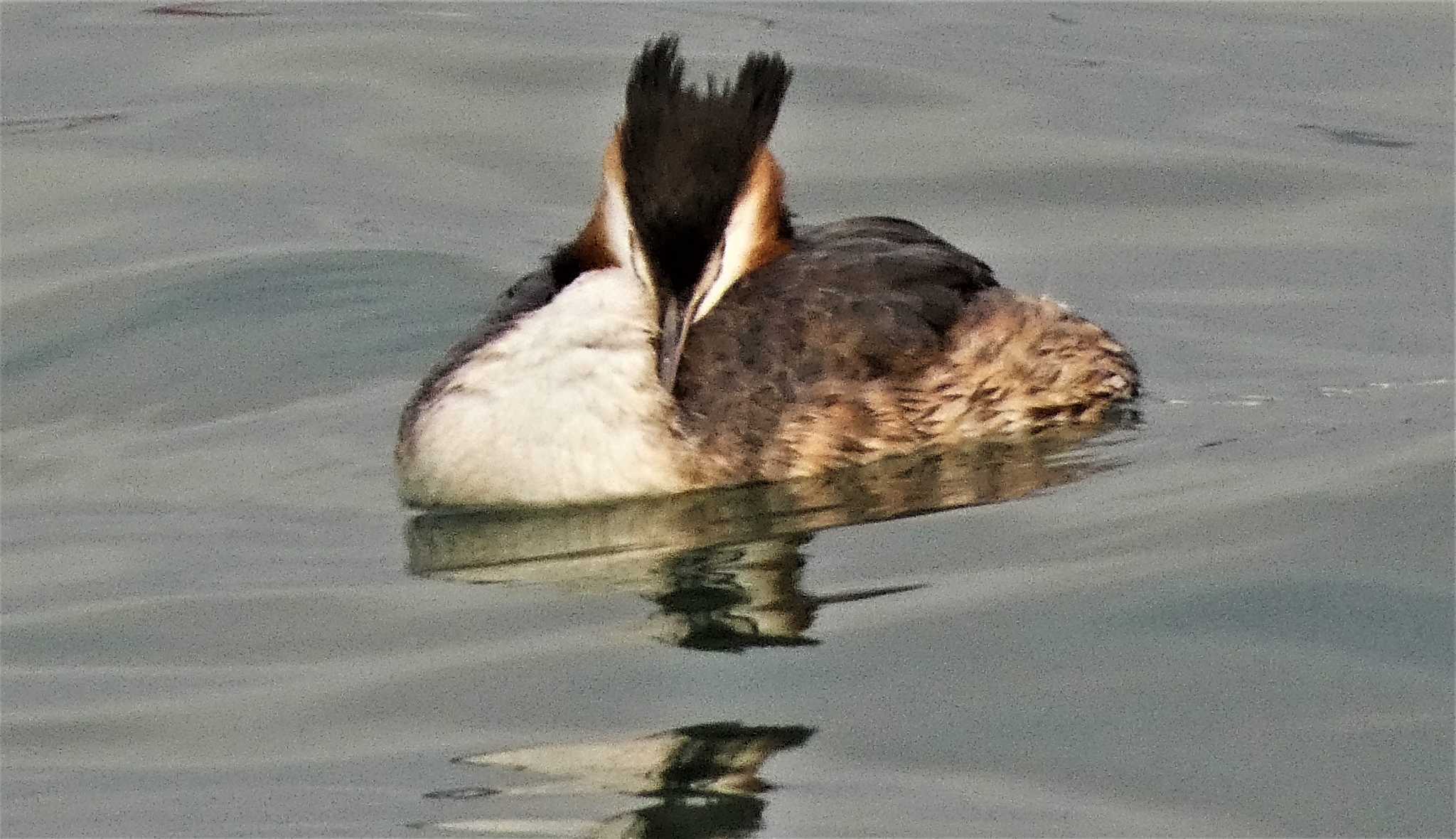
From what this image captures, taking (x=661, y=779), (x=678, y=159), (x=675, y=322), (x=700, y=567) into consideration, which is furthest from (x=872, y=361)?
(x=661, y=779)

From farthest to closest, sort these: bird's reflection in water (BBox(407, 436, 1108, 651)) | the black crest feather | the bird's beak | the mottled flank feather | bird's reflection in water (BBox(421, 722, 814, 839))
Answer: the mottled flank feather → the bird's beak → the black crest feather → bird's reflection in water (BBox(407, 436, 1108, 651)) → bird's reflection in water (BBox(421, 722, 814, 839))

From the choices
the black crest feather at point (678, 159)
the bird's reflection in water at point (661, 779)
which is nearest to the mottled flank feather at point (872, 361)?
the black crest feather at point (678, 159)

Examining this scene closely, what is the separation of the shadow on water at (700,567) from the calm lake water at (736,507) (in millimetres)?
18

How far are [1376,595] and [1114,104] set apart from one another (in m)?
7.10

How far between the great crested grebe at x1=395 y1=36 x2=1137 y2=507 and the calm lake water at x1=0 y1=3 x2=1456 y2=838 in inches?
6.2

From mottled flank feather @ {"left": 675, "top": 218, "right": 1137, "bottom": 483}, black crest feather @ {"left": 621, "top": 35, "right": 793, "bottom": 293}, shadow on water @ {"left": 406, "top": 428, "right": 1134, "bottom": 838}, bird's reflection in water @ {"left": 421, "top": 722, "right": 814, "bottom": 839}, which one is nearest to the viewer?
bird's reflection in water @ {"left": 421, "top": 722, "right": 814, "bottom": 839}

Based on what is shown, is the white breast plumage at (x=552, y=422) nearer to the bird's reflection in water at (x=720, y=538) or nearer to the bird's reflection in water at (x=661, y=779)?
the bird's reflection in water at (x=720, y=538)

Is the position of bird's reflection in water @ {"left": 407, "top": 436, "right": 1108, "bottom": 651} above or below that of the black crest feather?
A: below

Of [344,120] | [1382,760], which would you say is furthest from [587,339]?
[344,120]

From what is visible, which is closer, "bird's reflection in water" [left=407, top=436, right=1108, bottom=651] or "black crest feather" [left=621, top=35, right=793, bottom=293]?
"bird's reflection in water" [left=407, top=436, right=1108, bottom=651]

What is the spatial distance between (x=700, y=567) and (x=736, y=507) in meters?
0.58

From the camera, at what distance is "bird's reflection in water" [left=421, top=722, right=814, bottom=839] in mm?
6102

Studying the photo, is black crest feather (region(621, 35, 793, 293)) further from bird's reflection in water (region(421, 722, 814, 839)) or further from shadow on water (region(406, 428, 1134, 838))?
bird's reflection in water (region(421, 722, 814, 839))

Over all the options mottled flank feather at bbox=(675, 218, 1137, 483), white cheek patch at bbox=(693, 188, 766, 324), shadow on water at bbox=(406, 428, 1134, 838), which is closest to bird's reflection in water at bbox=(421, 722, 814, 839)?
shadow on water at bbox=(406, 428, 1134, 838)
